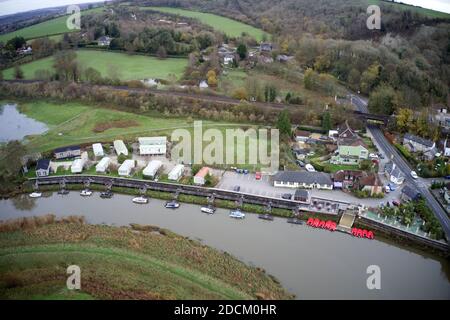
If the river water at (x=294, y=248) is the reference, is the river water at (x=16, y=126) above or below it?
above

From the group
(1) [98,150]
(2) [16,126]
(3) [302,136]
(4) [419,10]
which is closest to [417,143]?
(3) [302,136]

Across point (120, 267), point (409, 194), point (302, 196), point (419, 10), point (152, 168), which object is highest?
point (419, 10)

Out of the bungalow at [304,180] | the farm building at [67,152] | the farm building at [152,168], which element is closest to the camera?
the bungalow at [304,180]

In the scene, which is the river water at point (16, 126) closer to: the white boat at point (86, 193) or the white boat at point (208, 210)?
the white boat at point (86, 193)

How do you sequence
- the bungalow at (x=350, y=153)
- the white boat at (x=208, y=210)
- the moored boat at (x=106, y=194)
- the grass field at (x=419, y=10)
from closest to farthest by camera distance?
the white boat at (x=208, y=210), the moored boat at (x=106, y=194), the bungalow at (x=350, y=153), the grass field at (x=419, y=10)

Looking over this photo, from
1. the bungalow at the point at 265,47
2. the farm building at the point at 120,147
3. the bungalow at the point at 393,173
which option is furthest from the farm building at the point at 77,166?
the bungalow at the point at 265,47

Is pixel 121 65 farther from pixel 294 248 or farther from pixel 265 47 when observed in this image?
pixel 294 248
